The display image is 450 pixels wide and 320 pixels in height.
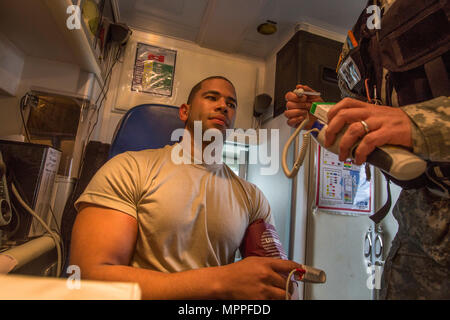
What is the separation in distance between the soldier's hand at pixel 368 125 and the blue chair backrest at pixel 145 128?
90 centimetres

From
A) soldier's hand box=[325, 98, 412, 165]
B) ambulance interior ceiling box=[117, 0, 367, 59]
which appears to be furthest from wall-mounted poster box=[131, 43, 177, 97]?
soldier's hand box=[325, 98, 412, 165]

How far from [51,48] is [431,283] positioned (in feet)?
5.61

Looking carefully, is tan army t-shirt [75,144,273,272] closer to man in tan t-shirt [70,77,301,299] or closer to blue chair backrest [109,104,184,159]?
man in tan t-shirt [70,77,301,299]

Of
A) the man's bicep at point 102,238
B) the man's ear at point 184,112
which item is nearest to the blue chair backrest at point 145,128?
the man's ear at point 184,112

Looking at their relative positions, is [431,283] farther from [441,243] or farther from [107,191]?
[107,191]

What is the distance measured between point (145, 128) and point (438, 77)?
1.09 m

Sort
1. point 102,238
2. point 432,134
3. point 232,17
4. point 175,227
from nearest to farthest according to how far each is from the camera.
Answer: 1. point 432,134
2. point 102,238
3. point 175,227
4. point 232,17

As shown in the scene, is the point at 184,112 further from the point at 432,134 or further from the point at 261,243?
the point at 432,134

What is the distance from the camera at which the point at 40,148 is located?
100 centimetres

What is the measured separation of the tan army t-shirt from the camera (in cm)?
77

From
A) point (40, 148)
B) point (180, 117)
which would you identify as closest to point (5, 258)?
point (40, 148)

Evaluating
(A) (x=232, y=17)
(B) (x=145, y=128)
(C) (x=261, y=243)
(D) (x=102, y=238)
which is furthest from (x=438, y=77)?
(A) (x=232, y=17)

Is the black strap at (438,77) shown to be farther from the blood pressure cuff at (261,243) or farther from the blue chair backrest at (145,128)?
the blue chair backrest at (145,128)

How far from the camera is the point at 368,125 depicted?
427mm
